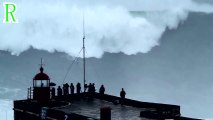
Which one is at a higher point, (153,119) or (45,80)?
(45,80)

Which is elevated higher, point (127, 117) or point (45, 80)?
point (45, 80)

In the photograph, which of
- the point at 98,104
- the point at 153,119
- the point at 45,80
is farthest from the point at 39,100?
the point at 153,119

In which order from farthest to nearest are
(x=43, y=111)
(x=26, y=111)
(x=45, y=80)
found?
(x=45, y=80) < (x=26, y=111) < (x=43, y=111)

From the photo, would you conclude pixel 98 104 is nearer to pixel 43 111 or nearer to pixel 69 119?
pixel 43 111

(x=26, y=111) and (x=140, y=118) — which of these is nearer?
(x=140, y=118)

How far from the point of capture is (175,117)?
34.0m

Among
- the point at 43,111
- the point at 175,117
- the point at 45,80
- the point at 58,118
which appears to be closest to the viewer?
the point at 175,117

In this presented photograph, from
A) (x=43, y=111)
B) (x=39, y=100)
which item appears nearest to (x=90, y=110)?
(x=43, y=111)

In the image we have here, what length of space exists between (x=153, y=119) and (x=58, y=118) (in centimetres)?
812

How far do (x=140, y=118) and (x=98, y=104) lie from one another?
36.0 ft

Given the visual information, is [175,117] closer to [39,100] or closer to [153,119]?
[153,119]

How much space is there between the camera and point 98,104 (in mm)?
45969

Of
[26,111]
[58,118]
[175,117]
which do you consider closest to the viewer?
[175,117]

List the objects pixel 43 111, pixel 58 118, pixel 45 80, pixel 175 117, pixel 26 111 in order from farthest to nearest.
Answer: pixel 45 80
pixel 26 111
pixel 43 111
pixel 58 118
pixel 175 117
